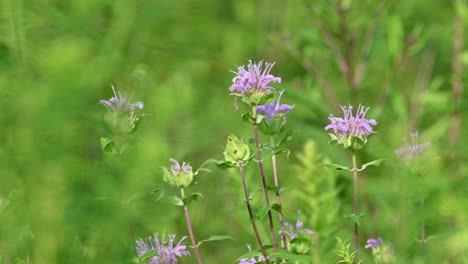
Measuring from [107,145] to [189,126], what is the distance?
99 centimetres

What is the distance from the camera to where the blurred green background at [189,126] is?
36 centimetres

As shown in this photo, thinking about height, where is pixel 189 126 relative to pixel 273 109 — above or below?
above

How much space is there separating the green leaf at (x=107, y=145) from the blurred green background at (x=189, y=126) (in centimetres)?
2

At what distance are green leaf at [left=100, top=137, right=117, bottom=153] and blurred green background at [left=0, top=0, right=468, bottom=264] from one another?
0.02m

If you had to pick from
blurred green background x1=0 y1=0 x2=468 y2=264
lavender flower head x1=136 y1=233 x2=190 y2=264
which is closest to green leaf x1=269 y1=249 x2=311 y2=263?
blurred green background x1=0 y1=0 x2=468 y2=264

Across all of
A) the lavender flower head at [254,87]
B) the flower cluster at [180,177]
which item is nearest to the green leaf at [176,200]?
the flower cluster at [180,177]

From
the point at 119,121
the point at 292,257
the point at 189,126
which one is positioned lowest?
the point at 292,257

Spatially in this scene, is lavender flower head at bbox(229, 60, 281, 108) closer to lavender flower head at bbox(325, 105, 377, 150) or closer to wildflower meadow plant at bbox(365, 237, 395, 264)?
lavender flower head at bbox(325, 105, 377, 150)

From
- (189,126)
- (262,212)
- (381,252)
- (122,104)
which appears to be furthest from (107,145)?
(189,126)

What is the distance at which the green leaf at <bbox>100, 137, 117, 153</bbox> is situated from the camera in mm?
664

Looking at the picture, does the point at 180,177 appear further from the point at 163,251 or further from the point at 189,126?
the point at 189,126

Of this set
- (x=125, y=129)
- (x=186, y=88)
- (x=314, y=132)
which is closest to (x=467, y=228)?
(x=125, y=129)

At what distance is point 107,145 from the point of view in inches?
26.9

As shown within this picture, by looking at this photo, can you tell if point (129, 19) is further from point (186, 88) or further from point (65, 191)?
point (186, 88)
